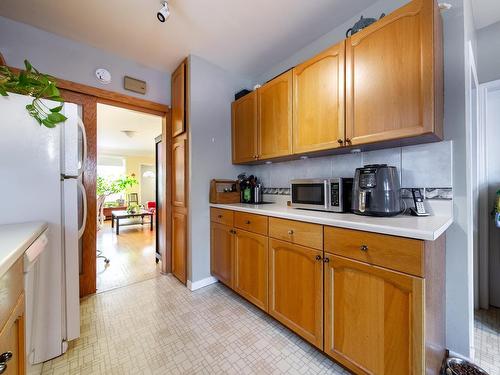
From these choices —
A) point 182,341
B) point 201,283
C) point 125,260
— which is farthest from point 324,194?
point 125,260

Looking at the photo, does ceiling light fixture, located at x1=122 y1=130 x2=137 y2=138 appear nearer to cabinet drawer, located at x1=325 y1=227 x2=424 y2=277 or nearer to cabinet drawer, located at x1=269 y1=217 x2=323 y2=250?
cabinet drawer, located at x1=269 y1=217 x2=323 y2=250

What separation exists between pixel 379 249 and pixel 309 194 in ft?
2.67

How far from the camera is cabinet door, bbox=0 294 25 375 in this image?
640mm

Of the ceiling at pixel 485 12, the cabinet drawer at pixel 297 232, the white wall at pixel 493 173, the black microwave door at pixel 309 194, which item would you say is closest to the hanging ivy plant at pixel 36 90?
the cabinet drawer at pixel 297 232

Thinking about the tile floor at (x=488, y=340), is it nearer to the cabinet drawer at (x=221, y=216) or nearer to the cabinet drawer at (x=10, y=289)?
the cabinet drawer at (x=221, y=216)

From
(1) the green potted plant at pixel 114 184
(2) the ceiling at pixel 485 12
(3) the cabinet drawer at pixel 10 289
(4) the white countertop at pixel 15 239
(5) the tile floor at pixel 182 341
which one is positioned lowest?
(5) the tile floor at pixel 182 341

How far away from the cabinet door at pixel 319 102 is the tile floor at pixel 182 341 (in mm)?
1429

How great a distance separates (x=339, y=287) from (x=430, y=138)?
1.04 m

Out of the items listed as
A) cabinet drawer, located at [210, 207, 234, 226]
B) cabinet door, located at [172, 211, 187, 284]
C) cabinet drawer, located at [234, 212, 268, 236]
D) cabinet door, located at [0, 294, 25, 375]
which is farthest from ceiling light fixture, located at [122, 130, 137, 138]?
cabinet door, located at [0, 294, 25, 375]

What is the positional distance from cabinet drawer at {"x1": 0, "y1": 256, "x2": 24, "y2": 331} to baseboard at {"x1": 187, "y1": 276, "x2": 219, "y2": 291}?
152 cm

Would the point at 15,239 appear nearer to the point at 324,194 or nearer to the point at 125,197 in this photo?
the point at 324,194

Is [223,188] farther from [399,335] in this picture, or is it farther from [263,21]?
[399,335]

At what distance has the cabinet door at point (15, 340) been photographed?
2.10 feet

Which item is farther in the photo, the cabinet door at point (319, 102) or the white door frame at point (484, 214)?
the white door frame at point (484, 214)
